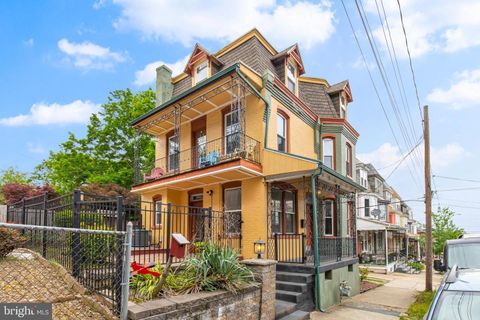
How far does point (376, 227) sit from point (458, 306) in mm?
22349

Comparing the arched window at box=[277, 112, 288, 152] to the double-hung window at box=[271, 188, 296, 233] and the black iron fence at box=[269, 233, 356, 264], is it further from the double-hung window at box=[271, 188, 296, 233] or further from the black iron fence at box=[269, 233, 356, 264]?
the black iron fence at box=[269, 233, 356, 264]

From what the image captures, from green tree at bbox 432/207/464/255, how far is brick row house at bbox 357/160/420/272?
106 inches

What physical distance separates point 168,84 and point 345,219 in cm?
1185

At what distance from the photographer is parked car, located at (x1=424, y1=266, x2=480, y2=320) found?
3.54m

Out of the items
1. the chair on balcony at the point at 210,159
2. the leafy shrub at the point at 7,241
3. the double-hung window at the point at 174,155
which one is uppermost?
the double-hung window at the point at 174,155

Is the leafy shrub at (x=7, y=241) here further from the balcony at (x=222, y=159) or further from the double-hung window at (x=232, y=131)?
the double-hung window at (x=232, y=131)

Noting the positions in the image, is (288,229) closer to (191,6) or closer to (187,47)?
(191,6)

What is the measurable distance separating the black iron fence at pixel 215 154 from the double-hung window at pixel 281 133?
137 centimetres

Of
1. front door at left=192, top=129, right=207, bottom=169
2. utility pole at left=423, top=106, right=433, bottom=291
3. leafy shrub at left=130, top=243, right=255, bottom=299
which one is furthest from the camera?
utility pole at left=423, top=106, right=433, bottom=291

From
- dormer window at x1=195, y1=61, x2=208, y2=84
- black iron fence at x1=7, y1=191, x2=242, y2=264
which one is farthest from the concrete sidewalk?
dormer window at x1=195, y1=61, x2=208, y2=84

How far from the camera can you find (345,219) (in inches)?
634

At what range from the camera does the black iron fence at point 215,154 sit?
435 inches

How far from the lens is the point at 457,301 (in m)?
3.71

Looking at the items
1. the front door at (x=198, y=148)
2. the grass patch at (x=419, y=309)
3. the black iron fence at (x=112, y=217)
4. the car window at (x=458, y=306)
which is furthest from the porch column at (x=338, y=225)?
the car window at (x=458, y=306)
